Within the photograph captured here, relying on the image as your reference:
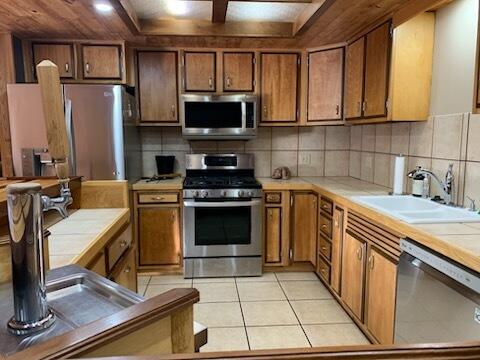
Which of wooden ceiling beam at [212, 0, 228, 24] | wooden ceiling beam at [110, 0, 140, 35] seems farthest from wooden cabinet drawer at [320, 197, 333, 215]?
wooden ceiling beam at [110, 0, 140, 35]

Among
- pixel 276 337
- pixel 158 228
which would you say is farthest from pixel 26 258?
pixel 158 228

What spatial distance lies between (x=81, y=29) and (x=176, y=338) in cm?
286

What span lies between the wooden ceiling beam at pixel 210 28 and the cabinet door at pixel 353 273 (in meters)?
Answer: 1.85

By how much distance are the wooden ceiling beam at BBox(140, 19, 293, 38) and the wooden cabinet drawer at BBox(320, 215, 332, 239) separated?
63.7 inches

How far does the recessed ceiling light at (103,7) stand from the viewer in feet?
7.75

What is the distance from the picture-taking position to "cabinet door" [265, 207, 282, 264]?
3.41 m

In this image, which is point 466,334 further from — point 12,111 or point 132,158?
point 12,111

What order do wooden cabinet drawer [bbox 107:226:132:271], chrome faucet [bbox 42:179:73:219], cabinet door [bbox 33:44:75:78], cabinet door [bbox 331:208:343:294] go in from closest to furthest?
chrome faucet [bbox 42:179:73:219] → wooden cabinet drawer [bbox 107:226:132:271] → cabinet door [bbox 331:208:343:294] → cabinet door [bbox 33:44:75:78]

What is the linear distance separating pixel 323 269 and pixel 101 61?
270cm

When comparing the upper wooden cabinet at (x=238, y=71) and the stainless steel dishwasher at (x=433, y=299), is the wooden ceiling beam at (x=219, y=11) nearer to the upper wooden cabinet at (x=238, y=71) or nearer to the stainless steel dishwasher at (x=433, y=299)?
the upper wooden cabinet at (x=238, y=71)

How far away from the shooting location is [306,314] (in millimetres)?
2738

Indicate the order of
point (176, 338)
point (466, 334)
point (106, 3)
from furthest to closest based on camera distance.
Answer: point (106, 3) → point (466, 334) → point (176, 338)

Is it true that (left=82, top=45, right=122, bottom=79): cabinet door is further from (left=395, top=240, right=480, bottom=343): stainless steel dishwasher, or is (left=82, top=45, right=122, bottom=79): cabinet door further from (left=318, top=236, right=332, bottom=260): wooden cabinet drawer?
(left=395, top=240, right=480, bottom=343): stainless steel dishwasher

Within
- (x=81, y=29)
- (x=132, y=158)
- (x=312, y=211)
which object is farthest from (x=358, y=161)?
(x=81, y=29)
